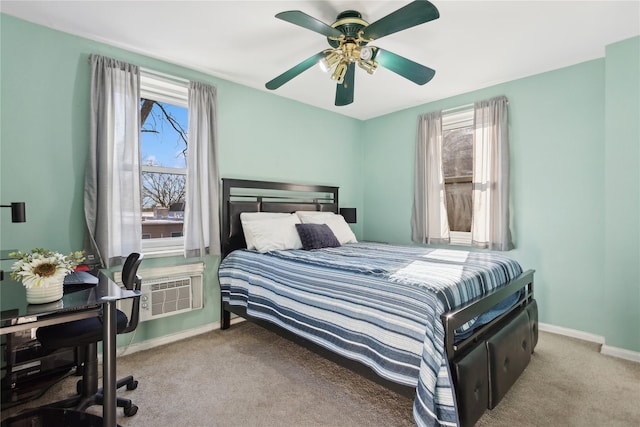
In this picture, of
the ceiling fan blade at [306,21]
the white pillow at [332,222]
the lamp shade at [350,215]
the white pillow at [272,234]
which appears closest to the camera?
the ceiling fan blade at [306,21]

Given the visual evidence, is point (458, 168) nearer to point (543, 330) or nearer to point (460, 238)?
point (460, 238)

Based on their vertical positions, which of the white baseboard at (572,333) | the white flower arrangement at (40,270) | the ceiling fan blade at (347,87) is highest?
the ceiling fan blade at (347,87)

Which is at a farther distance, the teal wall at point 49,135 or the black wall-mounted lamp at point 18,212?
the teal wall at point 49,135

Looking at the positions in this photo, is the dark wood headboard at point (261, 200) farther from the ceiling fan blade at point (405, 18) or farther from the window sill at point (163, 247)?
the ceiling fan blade at point (405, 18)

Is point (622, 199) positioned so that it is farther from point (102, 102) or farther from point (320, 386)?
point (102, 102)

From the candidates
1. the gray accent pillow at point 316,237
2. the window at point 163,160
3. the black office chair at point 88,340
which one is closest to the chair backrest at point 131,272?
the black office chair at point 88,340

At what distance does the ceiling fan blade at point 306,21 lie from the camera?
70.4 inches

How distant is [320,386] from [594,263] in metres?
2.85

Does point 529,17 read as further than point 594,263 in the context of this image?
No

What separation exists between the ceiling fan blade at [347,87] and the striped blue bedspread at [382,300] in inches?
55.7

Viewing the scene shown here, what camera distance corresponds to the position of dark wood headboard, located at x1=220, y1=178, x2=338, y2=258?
129 inches

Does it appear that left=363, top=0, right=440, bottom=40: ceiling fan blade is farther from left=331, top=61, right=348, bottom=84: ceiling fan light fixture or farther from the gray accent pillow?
the gray accent pillow

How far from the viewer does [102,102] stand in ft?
8.18

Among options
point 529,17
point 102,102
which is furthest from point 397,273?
point 102,102
